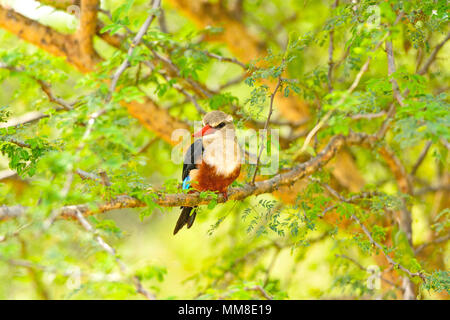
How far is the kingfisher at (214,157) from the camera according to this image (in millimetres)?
2895

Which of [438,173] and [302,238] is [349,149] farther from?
[302,238]

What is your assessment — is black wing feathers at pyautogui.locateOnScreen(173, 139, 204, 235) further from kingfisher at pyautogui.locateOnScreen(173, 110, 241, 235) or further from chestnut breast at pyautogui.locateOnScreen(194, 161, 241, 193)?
chestnut breast at pyautogui.locateOnScreen(194, 161, 241, 193)

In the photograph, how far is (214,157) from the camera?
2.98 meters

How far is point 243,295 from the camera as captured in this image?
6.62ft

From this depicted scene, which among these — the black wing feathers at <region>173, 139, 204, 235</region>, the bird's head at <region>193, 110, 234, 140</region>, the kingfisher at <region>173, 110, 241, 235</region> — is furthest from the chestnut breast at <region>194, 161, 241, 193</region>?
the bird's head at <region>193, 110, 234, 140</region>

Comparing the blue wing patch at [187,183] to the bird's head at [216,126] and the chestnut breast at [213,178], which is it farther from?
the bird's head at [216,126]

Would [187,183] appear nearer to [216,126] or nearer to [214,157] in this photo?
[214,157]

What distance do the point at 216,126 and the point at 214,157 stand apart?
0.83ft

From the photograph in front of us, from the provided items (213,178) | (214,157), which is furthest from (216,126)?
(213,178)

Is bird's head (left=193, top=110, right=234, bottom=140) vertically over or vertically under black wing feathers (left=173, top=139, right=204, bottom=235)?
over

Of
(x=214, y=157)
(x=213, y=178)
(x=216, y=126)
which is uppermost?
(x=216, y=126)

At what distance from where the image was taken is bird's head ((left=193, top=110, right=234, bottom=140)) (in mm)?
3084

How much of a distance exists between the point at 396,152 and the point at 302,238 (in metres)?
1.44

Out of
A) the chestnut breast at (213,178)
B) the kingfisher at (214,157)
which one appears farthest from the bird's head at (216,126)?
the chestnut breast at (213,178)
